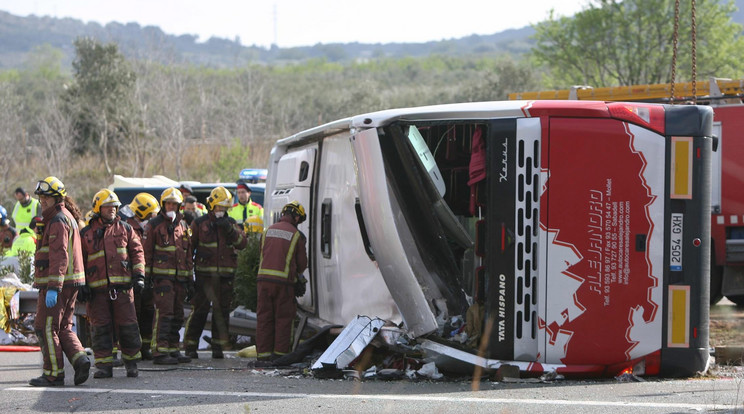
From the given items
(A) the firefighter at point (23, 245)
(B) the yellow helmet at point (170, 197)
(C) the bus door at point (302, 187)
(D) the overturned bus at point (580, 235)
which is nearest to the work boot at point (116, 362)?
(B) the yellow helmet at point (170, 197)

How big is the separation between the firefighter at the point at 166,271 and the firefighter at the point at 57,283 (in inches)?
57.5

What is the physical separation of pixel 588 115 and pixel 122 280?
4257 mm

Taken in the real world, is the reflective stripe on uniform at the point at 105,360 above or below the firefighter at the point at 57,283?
below

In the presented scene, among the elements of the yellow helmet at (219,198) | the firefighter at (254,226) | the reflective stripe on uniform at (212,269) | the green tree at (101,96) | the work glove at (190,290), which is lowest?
the work glove at (190,290)

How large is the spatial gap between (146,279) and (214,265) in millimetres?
806

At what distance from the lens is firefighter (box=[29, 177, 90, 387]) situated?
7773 mm

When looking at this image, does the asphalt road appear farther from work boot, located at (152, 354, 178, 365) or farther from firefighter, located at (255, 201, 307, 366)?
work boot, located at (152, 354, 178, 365)

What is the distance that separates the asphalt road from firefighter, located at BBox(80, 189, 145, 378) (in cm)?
29

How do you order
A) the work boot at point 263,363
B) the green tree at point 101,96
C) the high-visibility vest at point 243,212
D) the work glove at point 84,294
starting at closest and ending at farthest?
the work glove at point 84,294
the work boot at point 263,363
the high-visibility vest at point 243,212
the green tree at point 101,96

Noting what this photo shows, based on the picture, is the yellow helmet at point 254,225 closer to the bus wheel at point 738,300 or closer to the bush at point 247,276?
the bush at point 247,276

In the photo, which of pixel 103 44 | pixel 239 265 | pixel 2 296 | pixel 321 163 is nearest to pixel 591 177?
pixel 321 163

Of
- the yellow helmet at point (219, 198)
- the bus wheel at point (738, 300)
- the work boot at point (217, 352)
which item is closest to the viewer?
the yellow helmet at point (219, 198)

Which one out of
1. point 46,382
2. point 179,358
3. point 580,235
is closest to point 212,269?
point 179,358

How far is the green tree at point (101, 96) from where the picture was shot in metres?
32.9
